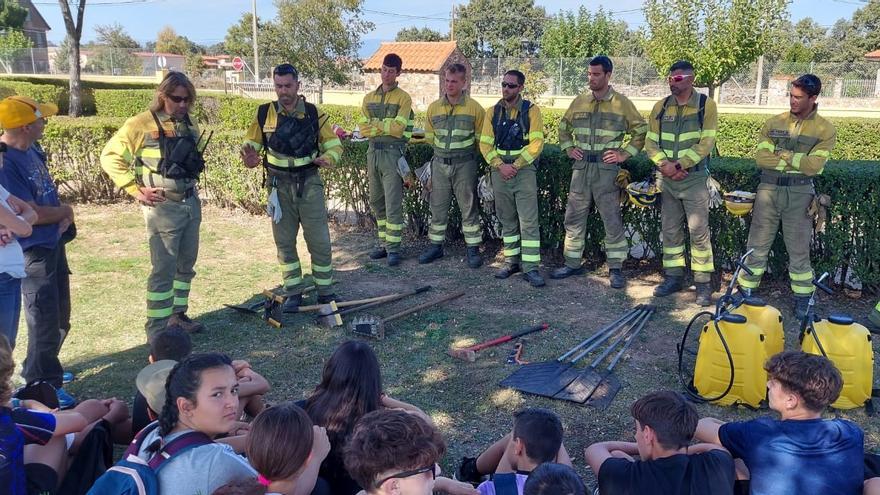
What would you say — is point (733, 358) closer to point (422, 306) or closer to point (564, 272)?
point (422, 306)

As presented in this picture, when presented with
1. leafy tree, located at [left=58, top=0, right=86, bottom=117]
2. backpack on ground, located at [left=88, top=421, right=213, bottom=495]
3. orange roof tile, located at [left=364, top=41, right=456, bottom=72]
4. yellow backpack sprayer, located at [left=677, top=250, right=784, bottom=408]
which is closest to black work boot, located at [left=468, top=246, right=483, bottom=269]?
yellow backpack sprayer, located at [left=677, top=250, right=784, bottom=408]

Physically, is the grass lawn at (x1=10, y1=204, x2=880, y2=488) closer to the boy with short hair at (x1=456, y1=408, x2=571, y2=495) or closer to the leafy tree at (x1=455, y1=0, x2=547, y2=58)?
the boy with short hair at (x1=456, y1=408, x2=571, y2=495)

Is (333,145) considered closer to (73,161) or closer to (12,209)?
(12,209)

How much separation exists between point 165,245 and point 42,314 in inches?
46.8

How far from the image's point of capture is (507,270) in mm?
7219

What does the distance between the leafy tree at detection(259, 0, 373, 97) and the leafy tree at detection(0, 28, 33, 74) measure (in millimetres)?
16221

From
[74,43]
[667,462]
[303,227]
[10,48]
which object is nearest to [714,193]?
[303,227]

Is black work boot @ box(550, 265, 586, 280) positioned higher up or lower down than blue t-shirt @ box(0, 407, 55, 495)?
lower down

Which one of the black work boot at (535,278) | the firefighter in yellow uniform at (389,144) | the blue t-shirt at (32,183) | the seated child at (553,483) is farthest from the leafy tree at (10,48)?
the seated child at (553,483)

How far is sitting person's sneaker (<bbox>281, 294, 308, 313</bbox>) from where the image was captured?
20.3 ft

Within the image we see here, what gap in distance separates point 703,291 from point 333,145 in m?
3.73

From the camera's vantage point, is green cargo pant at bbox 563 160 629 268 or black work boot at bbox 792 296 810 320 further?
green cargo pant at bbox 563 160 629 268

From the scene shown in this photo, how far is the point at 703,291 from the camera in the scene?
6.46 m

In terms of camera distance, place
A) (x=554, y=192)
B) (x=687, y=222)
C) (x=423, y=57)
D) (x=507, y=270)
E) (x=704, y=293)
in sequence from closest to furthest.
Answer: (x=704, y=293) → (x=687, y=222) → (x=507, y=270) → (x=554, y=192) → (x=423, y=57)
